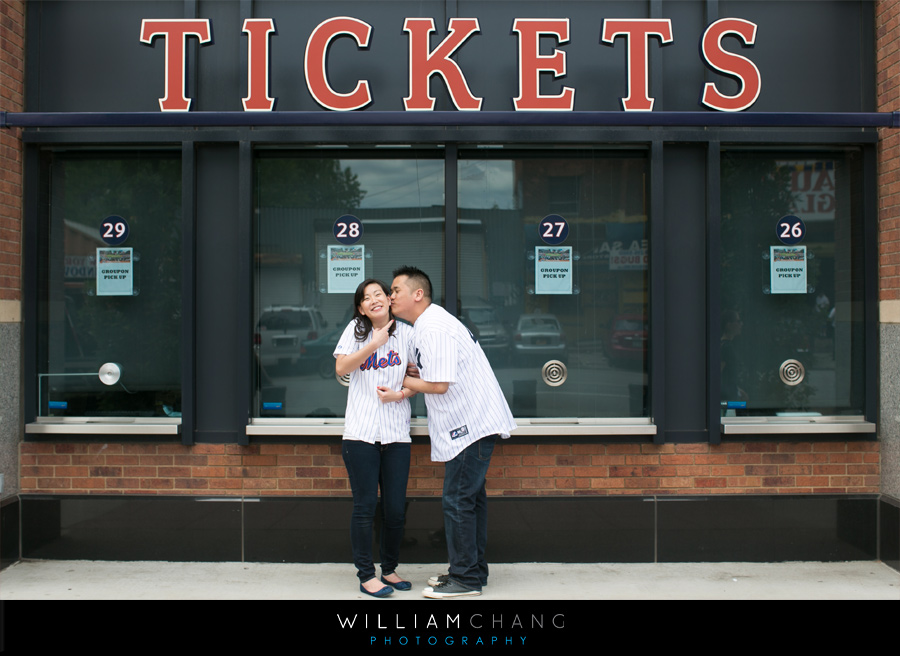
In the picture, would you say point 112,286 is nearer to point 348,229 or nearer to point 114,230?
point 114,230

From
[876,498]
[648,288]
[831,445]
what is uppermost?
[648,288]

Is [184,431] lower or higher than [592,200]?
lower

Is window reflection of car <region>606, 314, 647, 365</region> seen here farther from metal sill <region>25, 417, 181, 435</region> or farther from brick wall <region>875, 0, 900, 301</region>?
metal sill <region>25, 417, 181, 435</region>

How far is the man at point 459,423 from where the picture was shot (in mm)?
4496

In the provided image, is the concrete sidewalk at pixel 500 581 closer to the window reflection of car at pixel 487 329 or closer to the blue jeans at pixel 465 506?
the blue jeans at pixel 465 506

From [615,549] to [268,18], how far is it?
475cm

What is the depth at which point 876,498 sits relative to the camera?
5.35 meters

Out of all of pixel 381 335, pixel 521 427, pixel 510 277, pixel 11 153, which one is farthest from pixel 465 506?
pixel 11 153

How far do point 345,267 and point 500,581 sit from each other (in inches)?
102

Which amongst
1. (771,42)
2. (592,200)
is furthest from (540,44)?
(771,42)

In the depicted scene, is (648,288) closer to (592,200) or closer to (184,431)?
(592,200)

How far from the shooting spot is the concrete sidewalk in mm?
4742

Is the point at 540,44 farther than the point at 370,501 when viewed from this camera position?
Yes

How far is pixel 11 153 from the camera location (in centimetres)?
538
